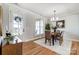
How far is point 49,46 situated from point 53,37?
0.17 metres

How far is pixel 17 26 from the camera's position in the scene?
68.3 inches

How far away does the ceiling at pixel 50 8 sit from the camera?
1.75 metres

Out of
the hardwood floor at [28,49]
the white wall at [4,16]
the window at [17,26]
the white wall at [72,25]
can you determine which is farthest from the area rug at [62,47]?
the white wall at [4,16]

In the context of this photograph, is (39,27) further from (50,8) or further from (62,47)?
(62,47)

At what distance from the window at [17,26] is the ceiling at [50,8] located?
0.23 metres

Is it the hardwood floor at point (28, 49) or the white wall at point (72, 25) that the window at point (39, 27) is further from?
the white wall at point (72, 25)

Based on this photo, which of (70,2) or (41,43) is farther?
(41,43)

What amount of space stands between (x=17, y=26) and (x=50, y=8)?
0.63 metres

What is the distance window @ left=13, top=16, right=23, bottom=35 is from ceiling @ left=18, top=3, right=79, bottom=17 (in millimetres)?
231

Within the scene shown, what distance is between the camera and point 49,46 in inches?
72.7

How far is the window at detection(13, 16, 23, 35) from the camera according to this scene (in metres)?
1.71

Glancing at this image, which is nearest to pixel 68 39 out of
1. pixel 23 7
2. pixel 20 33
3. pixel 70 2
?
pixel 70 2

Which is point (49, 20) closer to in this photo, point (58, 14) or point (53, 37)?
point (58, 14)

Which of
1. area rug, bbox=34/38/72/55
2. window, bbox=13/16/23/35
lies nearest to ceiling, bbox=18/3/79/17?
window, bbox=13/16/23/35
